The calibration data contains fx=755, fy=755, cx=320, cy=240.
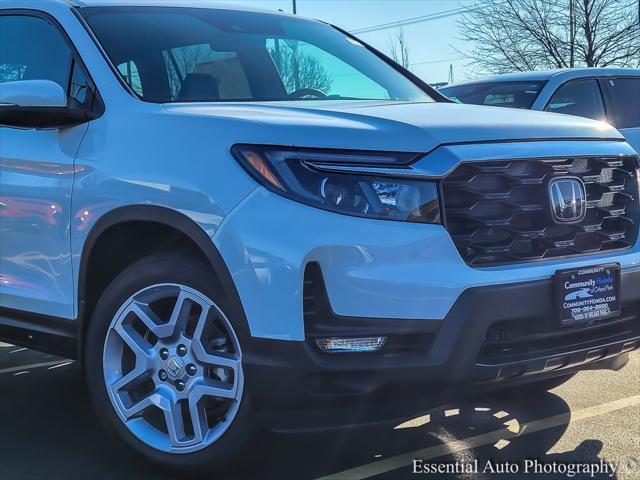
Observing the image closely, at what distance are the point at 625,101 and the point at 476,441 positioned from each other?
5161 millimetres

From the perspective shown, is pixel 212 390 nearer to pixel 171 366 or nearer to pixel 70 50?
pixel 171 366

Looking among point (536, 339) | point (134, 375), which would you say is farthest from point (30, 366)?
point (536, 339)

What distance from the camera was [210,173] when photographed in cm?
271

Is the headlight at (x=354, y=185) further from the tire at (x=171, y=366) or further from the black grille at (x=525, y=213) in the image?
the tire at (x=171, y=366)

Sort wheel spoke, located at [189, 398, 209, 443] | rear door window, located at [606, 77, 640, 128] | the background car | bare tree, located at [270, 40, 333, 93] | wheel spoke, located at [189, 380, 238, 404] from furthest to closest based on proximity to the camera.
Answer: rear door window, located at [606, 77, 640, 128] → the background car → bare tree, located at [270, 40, 333, 93] → wheel spoke, located at [189, 398, 209, 443] → wheel spoke, located at [189, 380, 238, 404]

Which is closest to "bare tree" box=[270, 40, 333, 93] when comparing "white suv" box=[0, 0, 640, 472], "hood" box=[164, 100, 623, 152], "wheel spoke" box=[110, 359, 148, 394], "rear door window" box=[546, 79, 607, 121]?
"white suv" box=[0, 0, 640, 472]

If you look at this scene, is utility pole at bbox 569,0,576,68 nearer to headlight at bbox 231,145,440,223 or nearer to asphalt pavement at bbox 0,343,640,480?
asphalt pavement at bbox 0,343,640,480

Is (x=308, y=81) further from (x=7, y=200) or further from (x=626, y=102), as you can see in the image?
(x=626, y=102)

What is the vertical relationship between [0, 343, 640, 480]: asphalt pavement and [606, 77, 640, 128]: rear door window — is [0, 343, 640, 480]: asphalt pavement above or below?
below

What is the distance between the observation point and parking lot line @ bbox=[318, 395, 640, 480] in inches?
123

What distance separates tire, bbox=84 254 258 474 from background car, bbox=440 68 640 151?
15.1 ft

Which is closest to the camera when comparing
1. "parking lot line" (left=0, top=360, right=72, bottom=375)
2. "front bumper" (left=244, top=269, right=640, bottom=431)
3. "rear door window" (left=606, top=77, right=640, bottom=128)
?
"front bumper" (left=244, top=269, right=640, bottom=431)

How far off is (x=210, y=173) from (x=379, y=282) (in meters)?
0.73

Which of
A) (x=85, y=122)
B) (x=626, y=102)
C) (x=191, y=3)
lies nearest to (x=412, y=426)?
(x=85, y=122)
